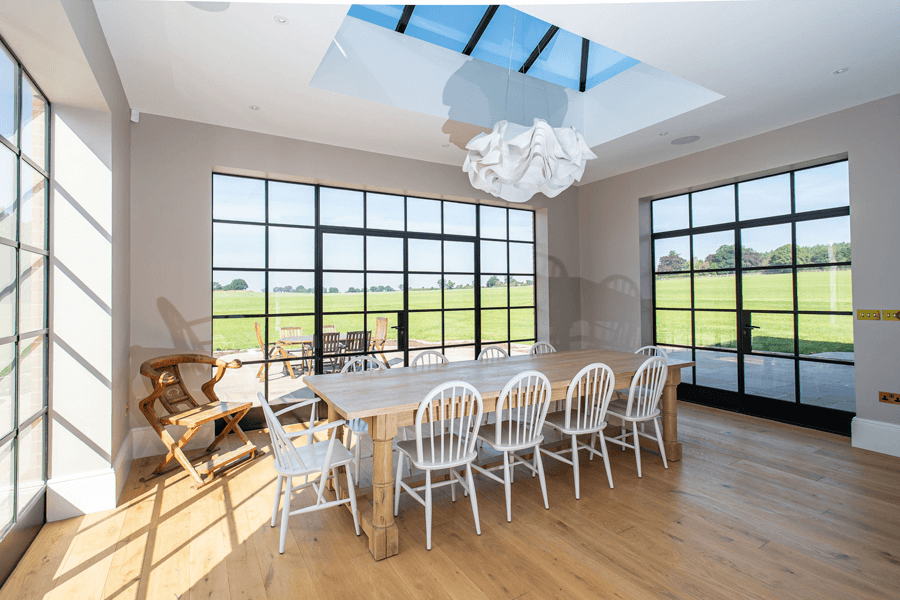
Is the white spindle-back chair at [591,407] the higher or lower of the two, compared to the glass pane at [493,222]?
lower

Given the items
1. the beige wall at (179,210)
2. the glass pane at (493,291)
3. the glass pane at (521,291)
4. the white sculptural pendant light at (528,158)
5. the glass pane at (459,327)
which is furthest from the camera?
the glass pane at (521,291)

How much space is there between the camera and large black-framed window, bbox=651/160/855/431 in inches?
160

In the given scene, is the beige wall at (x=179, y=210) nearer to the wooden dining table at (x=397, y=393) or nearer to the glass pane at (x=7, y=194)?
the glass pane at (x=7, y=194)

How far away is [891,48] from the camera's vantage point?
287 centimetres

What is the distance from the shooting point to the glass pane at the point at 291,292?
435 cm

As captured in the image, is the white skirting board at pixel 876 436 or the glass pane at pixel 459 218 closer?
the white skirting board at pixel 876 436

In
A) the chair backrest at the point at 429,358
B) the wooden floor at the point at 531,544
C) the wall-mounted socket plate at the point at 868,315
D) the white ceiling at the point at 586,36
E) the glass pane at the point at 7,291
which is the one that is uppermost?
the white ceiling at the point at 586,36

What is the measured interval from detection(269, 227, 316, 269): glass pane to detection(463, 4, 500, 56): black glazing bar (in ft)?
7.71

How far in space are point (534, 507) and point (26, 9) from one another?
3.59 meters

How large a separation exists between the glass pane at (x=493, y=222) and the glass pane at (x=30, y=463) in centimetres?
461

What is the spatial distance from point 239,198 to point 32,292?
6.88 feet

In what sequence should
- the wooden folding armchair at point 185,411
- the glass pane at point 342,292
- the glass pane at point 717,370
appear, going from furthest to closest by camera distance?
the glass pane at point 717,370 → the glass pane at point 342,292 → the wooden folding armchair at point 185,411

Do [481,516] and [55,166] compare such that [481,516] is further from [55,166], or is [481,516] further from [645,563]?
[55,166]

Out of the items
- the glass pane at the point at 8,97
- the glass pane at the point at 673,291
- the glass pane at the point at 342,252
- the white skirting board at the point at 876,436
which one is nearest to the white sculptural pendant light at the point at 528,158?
the glass pane at the point at 342,252
